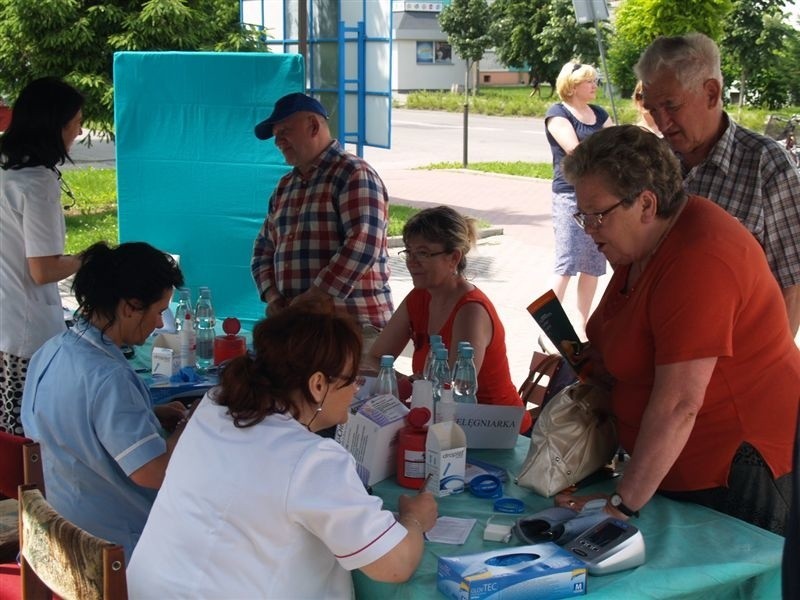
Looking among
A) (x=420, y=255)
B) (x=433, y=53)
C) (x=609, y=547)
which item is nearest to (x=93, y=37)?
(x=420, y=255)

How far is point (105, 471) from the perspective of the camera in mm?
2238

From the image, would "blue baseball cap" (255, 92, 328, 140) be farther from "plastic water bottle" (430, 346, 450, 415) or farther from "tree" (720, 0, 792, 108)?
"tree" (720, 0, 792, 108)

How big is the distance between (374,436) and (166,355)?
49.2 inches

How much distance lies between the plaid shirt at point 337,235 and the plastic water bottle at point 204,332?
36 centimetres

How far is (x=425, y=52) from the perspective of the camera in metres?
51.3

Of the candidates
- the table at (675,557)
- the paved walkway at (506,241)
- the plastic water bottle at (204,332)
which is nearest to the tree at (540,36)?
the paved walkway at (506,241)

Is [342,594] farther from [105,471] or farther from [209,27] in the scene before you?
[209,27]

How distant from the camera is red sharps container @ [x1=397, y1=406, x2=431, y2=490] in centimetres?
227

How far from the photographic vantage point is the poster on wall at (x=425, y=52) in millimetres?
50984

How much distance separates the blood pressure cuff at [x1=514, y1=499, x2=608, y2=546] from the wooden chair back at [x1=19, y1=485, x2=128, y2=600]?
32.6 inches

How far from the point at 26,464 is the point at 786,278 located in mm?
2234

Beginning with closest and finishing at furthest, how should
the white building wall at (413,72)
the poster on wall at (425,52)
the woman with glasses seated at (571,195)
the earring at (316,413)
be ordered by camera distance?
the earring at (316,413)
the woman with glasses seated at (571,195)
the white building wall at (413,72)
the poster on wall at (425,52)

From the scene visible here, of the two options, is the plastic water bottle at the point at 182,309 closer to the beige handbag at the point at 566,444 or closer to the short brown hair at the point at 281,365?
the beige handbag at the point at 566,444

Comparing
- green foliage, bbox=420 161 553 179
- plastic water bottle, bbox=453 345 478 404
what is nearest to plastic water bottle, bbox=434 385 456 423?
plastic water bottle, bbox=453 345 478 404
